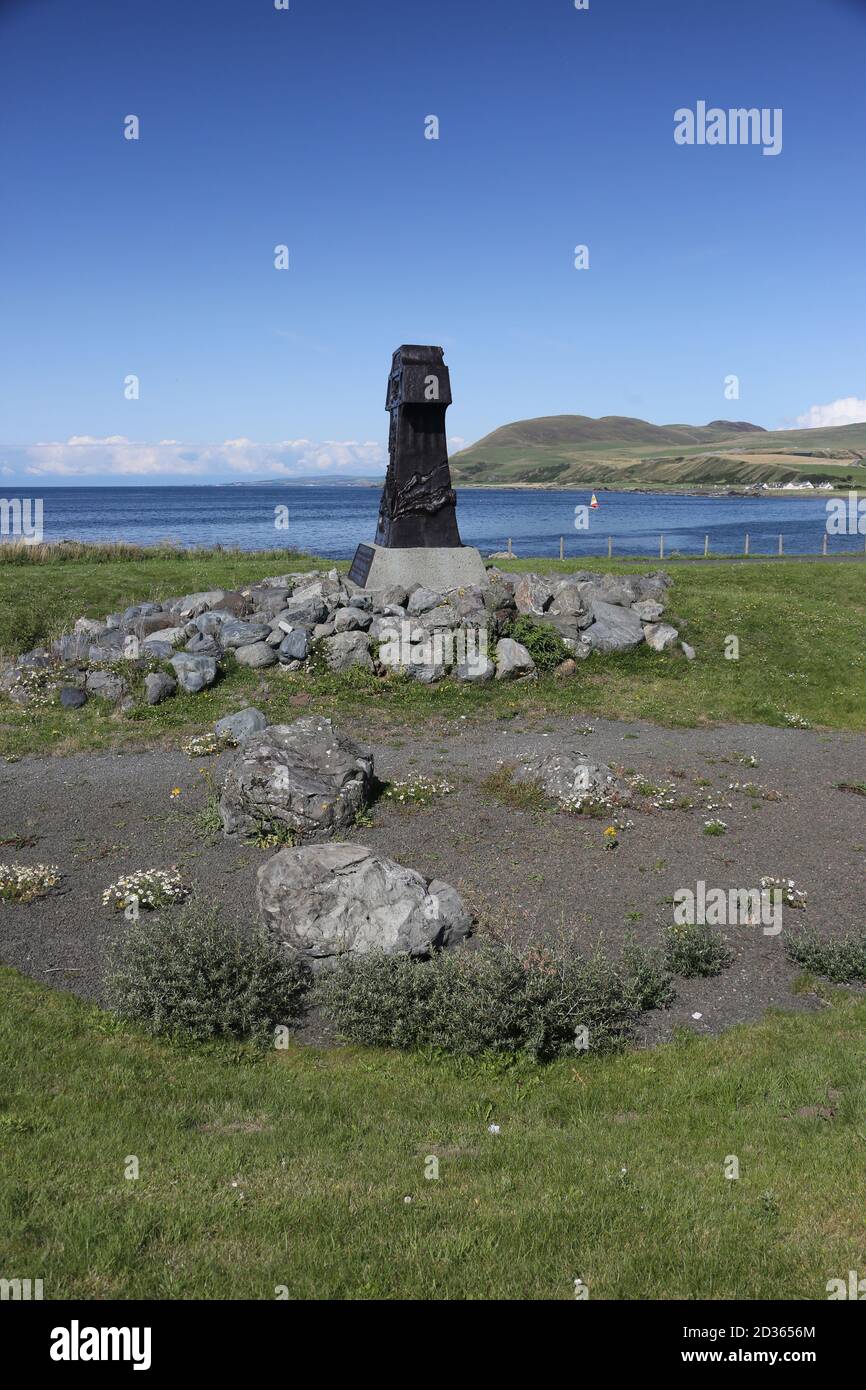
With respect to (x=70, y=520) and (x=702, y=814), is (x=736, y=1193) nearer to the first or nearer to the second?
(x=702, y=814)

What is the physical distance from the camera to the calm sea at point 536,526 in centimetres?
7731

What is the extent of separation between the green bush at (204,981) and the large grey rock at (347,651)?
38.4 feet

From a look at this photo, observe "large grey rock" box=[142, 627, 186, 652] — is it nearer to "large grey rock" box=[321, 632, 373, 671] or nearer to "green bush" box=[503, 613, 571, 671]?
"large grey rock" box=[321, 632, 373, 671]

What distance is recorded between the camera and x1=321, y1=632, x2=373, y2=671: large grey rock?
2066 centimetres

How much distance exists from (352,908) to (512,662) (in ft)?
38.1

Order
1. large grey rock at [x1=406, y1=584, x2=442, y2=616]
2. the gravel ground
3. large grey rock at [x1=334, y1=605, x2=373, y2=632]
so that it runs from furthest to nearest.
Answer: large grey rock at [x1=406, y1=584, x2=442, y2=616], large grey rock at [x1=334, y1=605, x2=373, y2=632], the gravel ground

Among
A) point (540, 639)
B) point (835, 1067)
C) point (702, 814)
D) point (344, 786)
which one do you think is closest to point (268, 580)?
point (540, 639)

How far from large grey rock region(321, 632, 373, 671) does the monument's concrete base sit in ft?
11.1

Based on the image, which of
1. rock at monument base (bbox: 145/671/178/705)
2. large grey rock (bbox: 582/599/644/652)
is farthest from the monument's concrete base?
rock at monument base (bbox: 145/671/178/705)

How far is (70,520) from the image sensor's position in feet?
430

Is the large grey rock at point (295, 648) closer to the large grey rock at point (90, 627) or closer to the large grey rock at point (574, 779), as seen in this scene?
the large grey rock at point (90, 627)

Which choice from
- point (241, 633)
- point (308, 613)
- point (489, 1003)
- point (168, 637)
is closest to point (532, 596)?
point (308, 613)

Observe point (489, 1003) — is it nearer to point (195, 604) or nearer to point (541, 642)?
point (541, 642)

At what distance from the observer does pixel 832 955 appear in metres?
9.54
